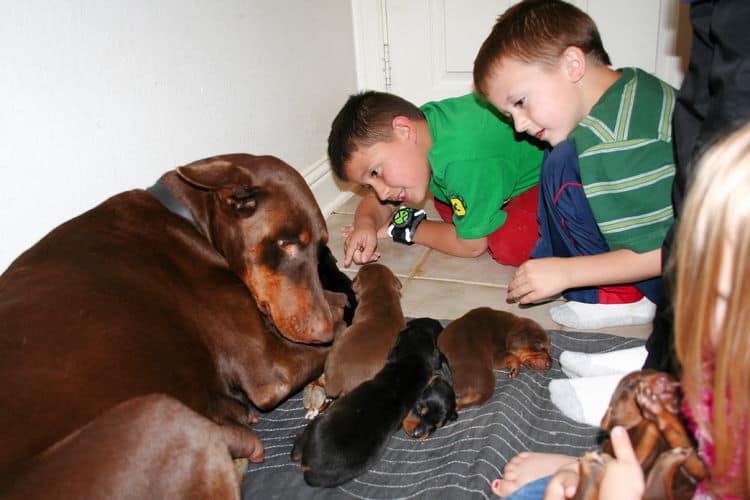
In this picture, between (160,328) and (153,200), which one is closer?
(160,328)

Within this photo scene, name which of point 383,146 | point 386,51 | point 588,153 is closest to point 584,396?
point 588,153

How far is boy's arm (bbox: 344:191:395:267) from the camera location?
354 centimetres

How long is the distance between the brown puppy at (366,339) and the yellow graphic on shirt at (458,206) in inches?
24.3

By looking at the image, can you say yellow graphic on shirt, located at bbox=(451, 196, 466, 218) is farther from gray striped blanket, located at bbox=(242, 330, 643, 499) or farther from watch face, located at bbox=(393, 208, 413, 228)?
gray striped blanket, located at bbox=(242, 330, 643, 499)

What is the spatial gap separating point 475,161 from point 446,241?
1.92ft

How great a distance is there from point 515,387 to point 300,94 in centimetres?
230

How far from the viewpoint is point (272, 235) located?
215cm

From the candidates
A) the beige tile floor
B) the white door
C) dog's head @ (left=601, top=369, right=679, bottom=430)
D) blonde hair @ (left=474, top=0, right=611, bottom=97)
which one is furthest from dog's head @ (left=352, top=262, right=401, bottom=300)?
the white door

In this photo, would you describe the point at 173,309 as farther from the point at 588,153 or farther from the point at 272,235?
the point at 588,153

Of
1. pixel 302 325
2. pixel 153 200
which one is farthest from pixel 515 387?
pixel 153 200

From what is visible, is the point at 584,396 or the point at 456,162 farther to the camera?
the point at 456,162

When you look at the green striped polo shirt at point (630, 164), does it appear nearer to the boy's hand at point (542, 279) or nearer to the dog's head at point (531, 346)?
the boy's hand at point (542, 279)

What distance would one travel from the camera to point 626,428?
135 cm

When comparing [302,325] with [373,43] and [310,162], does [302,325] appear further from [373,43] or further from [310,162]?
[373,43]
